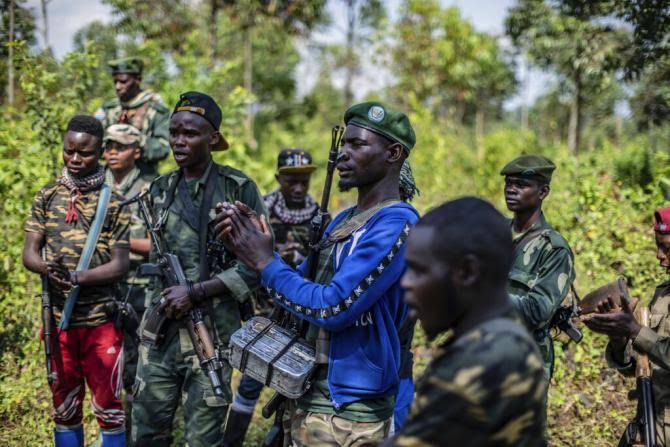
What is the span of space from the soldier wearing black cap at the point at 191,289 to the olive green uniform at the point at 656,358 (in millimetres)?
2074

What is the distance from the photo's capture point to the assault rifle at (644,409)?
11.0 ft

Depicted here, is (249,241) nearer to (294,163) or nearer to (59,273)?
(59,273)

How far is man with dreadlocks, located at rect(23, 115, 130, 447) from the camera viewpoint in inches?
161

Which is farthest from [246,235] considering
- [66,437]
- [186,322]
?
[66,437]

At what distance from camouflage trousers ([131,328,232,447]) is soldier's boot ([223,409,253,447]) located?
1318 mm

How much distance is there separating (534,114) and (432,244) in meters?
49.3

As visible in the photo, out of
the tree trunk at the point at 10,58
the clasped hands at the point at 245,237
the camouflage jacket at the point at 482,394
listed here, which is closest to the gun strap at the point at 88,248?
the clasped hands at the point at 245,237

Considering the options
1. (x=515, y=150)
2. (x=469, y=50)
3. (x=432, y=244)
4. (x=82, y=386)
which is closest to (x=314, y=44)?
(x=469, y=50)

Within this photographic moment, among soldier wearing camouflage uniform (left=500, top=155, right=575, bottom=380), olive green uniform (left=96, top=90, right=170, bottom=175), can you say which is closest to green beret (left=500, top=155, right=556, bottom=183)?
soldier wearing camouflage uniform (left=500, top=155, right=575, bottom=380)

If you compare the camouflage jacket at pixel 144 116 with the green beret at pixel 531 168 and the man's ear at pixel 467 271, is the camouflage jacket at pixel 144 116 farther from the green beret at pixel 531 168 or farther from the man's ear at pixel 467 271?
the man's ear at pixel 467 271

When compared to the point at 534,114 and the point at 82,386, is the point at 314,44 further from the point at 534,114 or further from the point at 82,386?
the point at 82,386

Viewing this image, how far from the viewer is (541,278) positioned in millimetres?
3680

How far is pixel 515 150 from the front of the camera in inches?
717

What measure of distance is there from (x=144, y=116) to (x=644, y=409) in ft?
16.5
